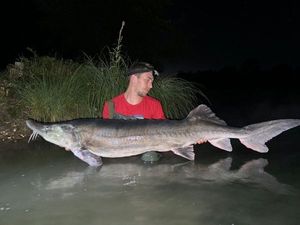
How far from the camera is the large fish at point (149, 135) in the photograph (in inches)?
238

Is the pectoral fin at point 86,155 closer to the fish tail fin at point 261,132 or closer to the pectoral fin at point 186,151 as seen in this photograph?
the pectoral fin at point 186,151

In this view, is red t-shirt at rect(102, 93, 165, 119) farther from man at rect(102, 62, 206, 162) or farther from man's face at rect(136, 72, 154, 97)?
man's face at rect(136, 72, 154, 97)

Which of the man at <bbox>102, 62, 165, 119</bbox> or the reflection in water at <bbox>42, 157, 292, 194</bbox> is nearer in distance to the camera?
the reflection in water at <bbox>42, 157, 292, 194</bbox>

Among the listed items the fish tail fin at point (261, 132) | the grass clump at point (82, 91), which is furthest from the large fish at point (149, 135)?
the grass clump at point (82, 91)

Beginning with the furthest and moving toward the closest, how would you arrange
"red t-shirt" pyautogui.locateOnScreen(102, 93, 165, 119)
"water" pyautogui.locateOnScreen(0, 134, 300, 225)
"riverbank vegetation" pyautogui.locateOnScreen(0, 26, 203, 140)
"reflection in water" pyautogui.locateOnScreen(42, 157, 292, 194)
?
1. "riverbank vegetation" pyautogui.locateOnScreen(0, 26, 203, 140)
2. "red t-shirt" pyautogui.locateOnScreen(102, 93, 165, 119)
3. "reflection in water" pyautogui.locateOnScreen(42, 157, 292, 194)
4. "water" pyautogui.locateOnScreen(0, 134, 300, 225)

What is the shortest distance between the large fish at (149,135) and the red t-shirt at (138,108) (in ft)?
2.03

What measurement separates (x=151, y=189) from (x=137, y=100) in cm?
141

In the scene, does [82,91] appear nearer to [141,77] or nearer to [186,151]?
[141,77]

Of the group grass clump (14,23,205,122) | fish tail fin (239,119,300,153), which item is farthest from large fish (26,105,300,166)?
grass clump (14,23,205,122)

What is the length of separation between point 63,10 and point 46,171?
56.5 ft

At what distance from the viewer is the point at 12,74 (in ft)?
36.3

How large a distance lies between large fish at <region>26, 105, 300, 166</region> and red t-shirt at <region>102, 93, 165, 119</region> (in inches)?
24.4

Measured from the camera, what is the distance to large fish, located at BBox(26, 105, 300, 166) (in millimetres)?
6055

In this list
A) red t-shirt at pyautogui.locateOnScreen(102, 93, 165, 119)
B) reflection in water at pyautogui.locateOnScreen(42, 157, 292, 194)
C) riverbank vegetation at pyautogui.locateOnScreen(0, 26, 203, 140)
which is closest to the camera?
reflection in water at pyautogui.locateOnScreen(42, 157, 292, 194)
